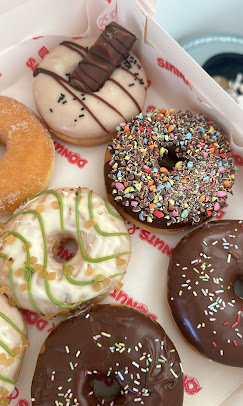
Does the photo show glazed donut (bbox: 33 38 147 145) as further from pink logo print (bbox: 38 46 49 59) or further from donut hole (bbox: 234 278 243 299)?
donut hole (bbox: 234 278 243 299)

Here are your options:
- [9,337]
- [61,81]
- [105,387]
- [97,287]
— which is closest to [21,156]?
[61,81]

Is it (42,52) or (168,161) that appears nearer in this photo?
(168,161)

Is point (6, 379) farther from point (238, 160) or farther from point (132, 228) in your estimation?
point (238, 160)

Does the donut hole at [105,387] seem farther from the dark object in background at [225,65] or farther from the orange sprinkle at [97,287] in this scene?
the dark object in background at [225,65]

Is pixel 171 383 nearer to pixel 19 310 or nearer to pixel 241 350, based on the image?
pixel 241 350

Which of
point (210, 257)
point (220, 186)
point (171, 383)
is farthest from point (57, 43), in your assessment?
point (171, 383)

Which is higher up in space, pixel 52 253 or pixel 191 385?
pixel 52 253

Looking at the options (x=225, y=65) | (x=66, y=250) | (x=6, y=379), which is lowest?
(x=6, y=379)

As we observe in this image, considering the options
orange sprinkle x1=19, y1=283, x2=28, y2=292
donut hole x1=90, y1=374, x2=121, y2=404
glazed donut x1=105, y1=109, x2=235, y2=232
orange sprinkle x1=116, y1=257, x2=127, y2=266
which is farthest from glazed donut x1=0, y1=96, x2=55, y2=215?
donut hole x1=90, y1=374, x2=121, y2=404
